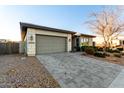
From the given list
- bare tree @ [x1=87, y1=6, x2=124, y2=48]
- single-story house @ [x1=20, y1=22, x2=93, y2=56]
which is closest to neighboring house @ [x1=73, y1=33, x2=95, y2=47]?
Answer: bare tree @ [x1=87, y1=6, x2=124, y2=48]

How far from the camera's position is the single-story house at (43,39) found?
433 inches

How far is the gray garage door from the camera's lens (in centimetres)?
1181

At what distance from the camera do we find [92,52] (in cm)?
1332

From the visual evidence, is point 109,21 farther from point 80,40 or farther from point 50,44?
point 50,44

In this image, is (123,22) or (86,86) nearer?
(86,86)

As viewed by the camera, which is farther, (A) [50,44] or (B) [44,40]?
(A) [50,44]

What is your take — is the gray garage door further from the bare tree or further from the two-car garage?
the bare tree

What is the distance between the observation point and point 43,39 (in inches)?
479

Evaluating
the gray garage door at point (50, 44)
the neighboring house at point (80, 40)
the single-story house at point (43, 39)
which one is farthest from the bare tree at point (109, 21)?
the gray garage door at point (50, 44)

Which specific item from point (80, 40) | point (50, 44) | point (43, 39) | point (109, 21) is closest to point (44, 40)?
point (43, 39)

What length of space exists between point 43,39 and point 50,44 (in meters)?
1.06
